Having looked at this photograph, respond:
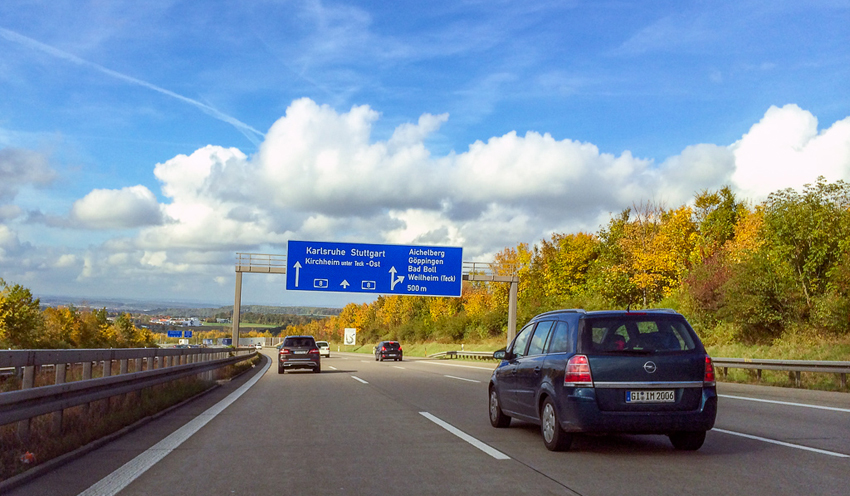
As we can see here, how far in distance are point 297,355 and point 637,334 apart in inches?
874

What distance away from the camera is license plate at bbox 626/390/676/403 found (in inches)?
300

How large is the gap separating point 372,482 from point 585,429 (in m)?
2.51

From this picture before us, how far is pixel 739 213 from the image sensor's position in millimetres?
58750

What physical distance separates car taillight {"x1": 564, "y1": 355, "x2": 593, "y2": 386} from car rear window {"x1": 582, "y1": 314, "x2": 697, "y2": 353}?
0.51 ft

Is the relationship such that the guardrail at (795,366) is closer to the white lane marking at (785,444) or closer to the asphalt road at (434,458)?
the asphalt road at (434,458)

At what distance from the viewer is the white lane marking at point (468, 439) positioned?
784cm

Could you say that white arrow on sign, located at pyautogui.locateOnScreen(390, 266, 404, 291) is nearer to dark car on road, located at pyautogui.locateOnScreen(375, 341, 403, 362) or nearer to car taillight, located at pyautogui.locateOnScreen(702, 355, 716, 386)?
dark car on road, located at pyautogui.locateOnScreen(375, 341, 403, 362)

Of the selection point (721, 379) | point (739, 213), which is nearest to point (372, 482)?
point (721, 379)

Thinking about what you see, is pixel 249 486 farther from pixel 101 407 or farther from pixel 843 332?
pixel 843 332

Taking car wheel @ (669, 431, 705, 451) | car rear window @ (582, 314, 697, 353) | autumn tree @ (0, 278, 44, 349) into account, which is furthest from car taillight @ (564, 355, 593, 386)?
autumn tree @ (0, 278, 44, 349)

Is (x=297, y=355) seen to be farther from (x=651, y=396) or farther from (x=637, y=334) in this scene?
(x=651, y=396)

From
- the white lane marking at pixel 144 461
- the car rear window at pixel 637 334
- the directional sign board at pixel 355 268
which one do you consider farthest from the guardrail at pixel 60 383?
the directional sign board at pixel 355 268

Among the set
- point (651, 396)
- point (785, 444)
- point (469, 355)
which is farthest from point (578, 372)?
point (469, 355)

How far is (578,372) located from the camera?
771 cm
